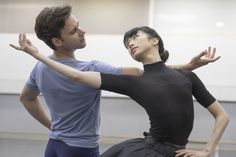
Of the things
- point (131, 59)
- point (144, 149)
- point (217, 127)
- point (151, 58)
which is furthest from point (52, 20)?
point (131, 59)

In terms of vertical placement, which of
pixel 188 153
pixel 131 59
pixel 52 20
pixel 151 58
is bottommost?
pixel 131 59

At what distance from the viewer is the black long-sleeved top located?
1.10 m

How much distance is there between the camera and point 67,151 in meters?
1.24

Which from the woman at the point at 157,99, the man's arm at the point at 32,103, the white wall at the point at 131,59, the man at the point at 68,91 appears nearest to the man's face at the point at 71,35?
the man at the point at 68,91

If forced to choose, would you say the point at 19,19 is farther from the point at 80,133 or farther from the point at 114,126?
the point at 80,133

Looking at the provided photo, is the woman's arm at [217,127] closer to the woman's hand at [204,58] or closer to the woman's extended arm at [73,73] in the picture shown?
the woman's hand at [204,58]

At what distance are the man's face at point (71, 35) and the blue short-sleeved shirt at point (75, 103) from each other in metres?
0.05

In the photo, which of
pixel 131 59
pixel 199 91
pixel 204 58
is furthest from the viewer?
pixel 131 59

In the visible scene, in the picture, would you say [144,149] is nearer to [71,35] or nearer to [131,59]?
[71,35]

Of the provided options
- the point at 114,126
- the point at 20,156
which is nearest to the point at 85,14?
the point at 114,126

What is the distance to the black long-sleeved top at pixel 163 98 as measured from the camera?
110 centimetres

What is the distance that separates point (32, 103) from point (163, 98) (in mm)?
573

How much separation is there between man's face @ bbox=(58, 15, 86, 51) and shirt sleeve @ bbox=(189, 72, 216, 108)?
388mm

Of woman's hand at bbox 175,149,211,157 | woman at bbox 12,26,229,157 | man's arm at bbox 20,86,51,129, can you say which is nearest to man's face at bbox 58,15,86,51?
woman at bbox 12,26,229,157
